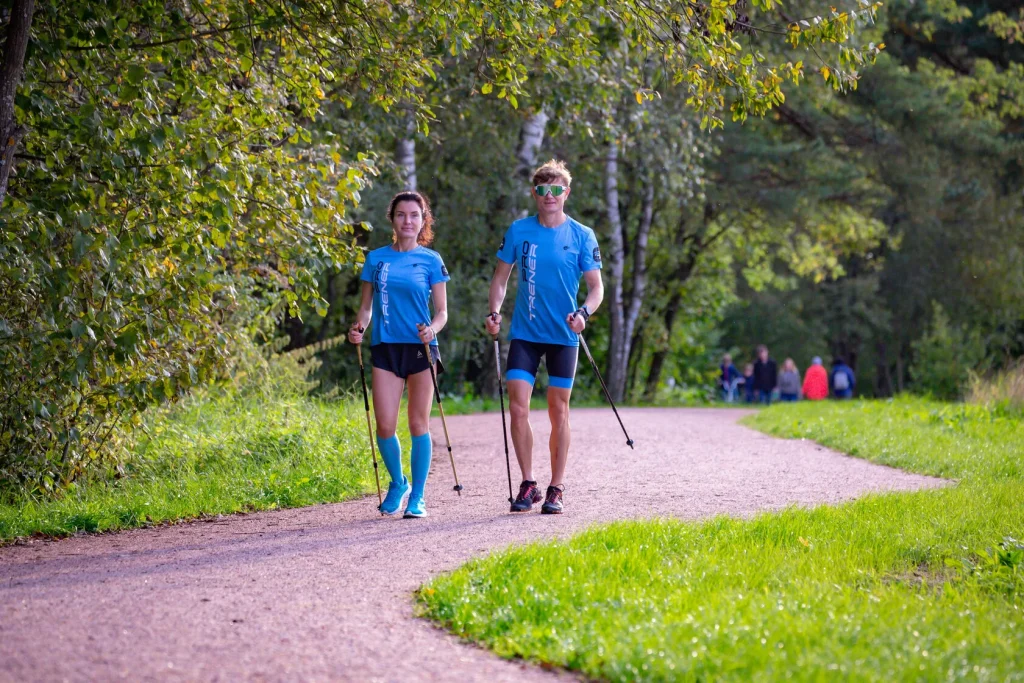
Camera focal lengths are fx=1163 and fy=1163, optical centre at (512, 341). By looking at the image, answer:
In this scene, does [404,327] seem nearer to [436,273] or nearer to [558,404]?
[436,273]

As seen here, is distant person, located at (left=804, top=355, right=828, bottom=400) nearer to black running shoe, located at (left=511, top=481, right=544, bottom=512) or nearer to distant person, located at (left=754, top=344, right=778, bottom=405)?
distant person, located at (left=754, top=344, right=778, bottom=405)

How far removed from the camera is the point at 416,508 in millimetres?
7625

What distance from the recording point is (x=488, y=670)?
4355 millimetres

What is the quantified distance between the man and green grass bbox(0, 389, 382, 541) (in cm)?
181

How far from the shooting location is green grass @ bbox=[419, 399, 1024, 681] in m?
4.21

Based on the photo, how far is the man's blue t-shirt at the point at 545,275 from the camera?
777cm

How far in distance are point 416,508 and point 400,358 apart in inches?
38.9

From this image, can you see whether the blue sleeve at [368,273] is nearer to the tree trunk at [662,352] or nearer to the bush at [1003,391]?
the bush at [1003,391]

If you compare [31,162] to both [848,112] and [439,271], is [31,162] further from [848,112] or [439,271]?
[848,112]

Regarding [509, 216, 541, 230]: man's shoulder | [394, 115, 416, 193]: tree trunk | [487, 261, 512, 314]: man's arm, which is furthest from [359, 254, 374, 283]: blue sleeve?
[394, 115, 416, 193]: tree trunk

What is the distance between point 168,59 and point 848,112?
84.7 ft

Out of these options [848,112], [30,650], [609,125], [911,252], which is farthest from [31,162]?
[911,252]

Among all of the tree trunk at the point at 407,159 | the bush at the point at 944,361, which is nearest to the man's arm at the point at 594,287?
the tree trunk at the point at 407,159

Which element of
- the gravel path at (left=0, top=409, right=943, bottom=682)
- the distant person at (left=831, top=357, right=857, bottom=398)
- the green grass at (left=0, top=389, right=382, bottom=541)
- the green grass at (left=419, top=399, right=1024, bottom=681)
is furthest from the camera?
the distant person at (left=831, top=357, right=857, bottom=398)
